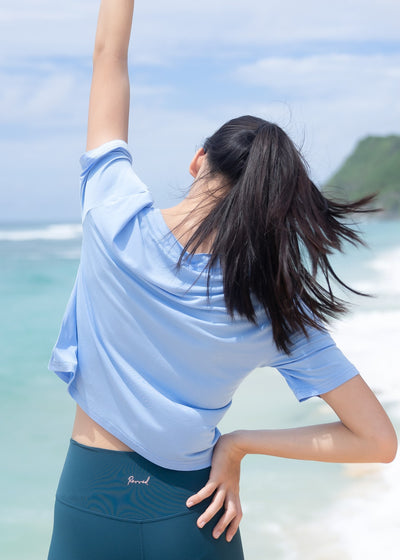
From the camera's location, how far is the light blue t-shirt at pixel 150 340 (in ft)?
4.04

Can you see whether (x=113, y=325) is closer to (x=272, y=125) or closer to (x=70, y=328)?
(x=70, y=328)

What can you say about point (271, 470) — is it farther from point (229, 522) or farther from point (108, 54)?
point (108, 54)

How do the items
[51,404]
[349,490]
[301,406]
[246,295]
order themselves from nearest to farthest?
[246,295], [349,490], [301,406], [51,404]

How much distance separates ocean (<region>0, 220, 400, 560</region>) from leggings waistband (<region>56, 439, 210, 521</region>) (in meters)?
0.47

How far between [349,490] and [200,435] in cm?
277

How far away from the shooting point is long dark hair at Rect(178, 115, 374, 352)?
119 centimetres

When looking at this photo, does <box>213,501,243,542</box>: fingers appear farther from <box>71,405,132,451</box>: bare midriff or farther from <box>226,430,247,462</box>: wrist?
<box>71,405,132,451</box>: bare midriff

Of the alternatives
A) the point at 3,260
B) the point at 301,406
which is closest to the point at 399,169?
the point at 3,260

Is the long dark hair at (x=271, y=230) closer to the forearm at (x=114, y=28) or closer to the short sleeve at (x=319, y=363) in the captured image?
the short sleeve at (x=319, y=363)

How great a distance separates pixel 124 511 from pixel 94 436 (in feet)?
0.47

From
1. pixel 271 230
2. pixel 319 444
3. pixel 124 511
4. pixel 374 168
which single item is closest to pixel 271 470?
pixel 319 444

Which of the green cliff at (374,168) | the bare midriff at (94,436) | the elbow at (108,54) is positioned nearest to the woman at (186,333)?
the bare midriff at (94,436)

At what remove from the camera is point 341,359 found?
1.31m

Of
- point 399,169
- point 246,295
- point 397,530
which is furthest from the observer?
point 399,169
